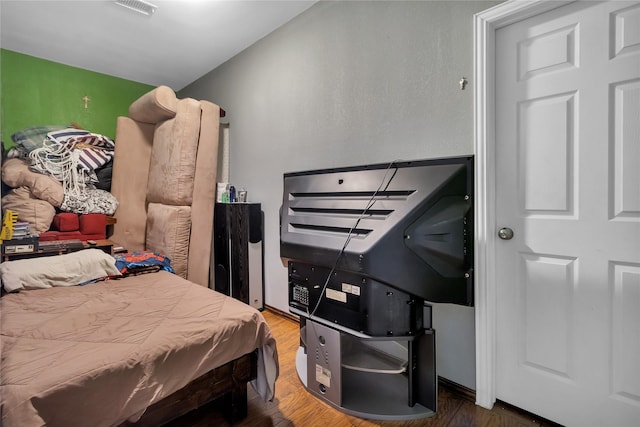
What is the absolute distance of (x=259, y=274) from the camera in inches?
113

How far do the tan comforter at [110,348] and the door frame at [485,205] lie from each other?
3.59 feet

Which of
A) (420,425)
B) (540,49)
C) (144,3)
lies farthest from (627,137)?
(144,3)

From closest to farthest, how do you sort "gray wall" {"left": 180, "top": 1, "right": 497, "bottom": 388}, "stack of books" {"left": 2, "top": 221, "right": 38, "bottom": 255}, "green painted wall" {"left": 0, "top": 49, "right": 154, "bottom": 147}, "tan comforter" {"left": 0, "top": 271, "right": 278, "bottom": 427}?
1. "tan comforter" {"left": 0, "top": 271, "right": 278, "bottom": 427}
2. "gray wall" {"left": 180, "top": 1, "right": 497, "bottom": 388}
3. "stack of books" {"left": 2, "top": 221, "right": 38, "bottom": 255}
4. "green painted wall" {"left": 0, "top": 49, "right": 154, "bottom": 147}

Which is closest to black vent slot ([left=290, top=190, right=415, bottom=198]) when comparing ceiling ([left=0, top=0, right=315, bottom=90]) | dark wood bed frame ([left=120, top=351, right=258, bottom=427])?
dark wood bed frame ([left=120, top=351, right=258, bottom=427])

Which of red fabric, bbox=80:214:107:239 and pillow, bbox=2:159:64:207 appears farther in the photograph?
red fabric, bbox=80:214:107:239

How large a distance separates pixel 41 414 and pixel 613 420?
2196 mm

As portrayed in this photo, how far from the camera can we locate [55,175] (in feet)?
9.04

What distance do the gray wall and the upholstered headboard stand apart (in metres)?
0.40

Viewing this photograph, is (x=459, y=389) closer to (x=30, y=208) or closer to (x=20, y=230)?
(x=20, y=230)

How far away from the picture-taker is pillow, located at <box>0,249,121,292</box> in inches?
73.7

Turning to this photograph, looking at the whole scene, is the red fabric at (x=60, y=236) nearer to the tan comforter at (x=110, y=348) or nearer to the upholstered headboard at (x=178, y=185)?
the upholstered headboard at (x=178, y=185)

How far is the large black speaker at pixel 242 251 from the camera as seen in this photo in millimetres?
2770

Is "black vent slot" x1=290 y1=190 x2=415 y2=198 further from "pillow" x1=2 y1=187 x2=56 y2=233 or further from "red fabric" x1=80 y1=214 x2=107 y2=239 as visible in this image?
"pillow" x1=2 y1=187 x2=56 y2=233

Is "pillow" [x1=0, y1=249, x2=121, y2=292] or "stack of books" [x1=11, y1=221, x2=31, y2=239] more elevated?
"stack of books" [x1=11, y1=221, x2=31, y2=239]
